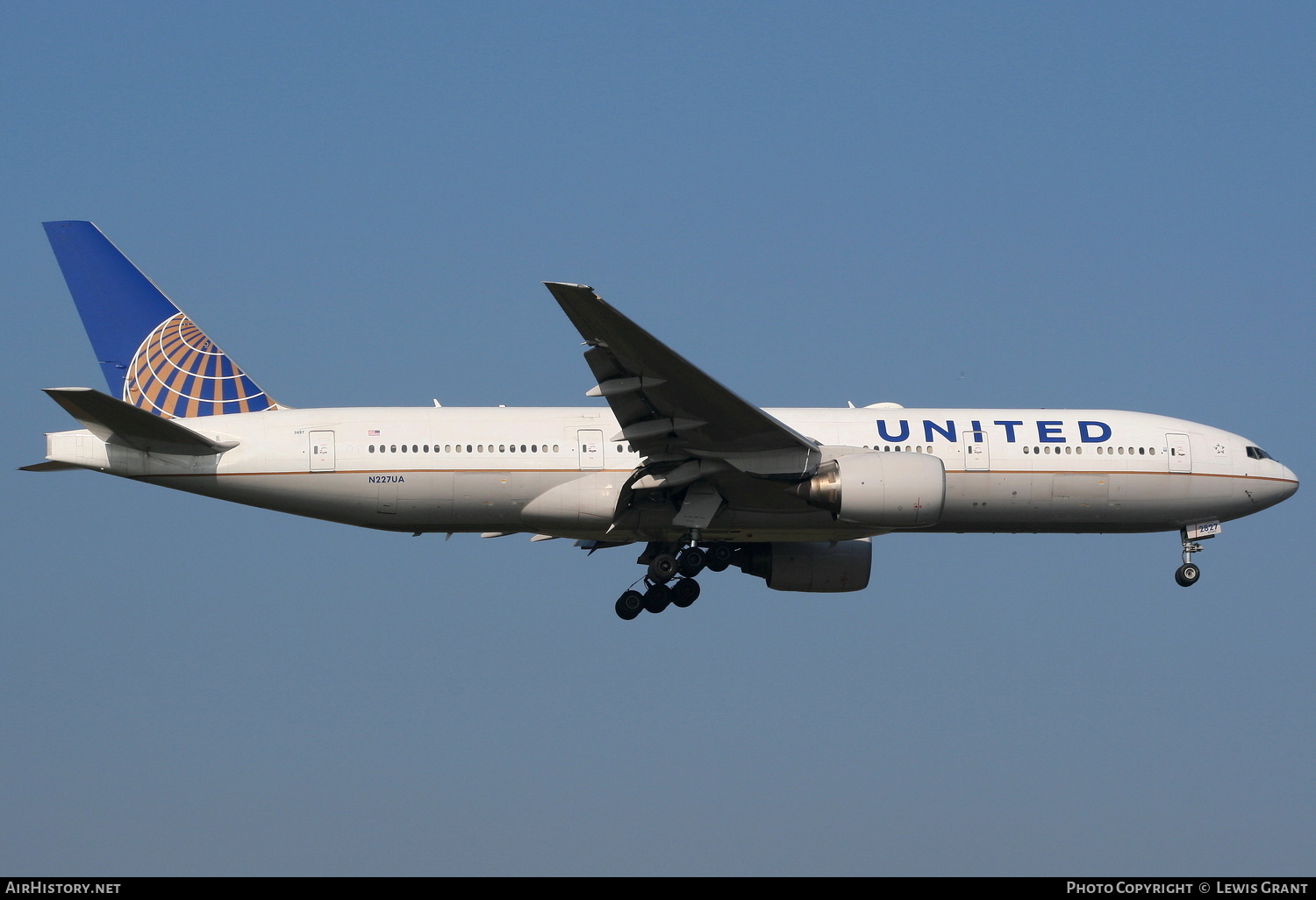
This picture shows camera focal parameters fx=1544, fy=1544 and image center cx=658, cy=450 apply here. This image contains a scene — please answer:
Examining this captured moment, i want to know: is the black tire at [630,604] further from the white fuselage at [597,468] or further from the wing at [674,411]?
the wing at [674,411]

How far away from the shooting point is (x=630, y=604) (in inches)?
1225

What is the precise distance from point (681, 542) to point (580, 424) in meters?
3.08

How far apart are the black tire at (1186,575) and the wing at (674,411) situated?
902cm

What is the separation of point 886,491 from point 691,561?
452cm

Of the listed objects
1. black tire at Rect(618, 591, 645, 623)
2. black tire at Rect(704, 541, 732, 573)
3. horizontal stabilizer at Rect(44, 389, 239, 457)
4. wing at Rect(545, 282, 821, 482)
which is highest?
wing at Rect(545, 282, 821, 482)

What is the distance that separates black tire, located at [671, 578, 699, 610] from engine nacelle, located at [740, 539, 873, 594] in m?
2.28

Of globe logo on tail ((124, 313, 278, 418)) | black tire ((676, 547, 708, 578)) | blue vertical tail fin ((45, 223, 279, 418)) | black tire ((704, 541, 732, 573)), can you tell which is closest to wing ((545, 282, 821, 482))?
black tire ((676, 547, 708, 578))

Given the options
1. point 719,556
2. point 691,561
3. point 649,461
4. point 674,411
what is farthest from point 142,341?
point 719,556

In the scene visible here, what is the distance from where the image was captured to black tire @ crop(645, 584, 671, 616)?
31.2 metres

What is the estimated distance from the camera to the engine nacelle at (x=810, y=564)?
3284 centimetres

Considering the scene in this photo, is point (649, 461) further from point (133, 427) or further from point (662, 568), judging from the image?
point (133, 427)

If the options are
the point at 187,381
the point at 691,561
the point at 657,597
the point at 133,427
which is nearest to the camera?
the point at 133,427

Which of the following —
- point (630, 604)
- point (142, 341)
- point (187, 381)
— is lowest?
point (630, 604)

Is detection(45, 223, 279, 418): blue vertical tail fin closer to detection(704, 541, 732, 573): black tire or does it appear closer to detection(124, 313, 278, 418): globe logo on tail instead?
detection(124, 313, 278, 418): globe logo on tail
